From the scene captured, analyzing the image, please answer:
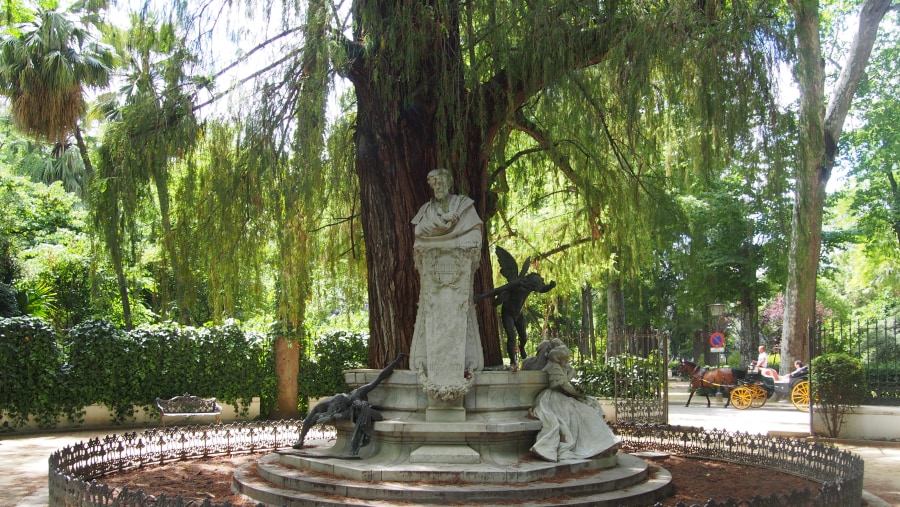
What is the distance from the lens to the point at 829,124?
19734 millimetres

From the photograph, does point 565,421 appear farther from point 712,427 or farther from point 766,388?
point 766,388

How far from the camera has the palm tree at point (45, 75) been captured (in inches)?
635

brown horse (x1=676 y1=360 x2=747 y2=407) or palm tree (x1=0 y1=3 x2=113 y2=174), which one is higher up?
palm tree (x1=0 y1=3 x2=113 y2=174)

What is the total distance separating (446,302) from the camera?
24.5ft

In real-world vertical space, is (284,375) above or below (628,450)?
above

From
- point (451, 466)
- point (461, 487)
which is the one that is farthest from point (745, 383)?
point (461, 487)

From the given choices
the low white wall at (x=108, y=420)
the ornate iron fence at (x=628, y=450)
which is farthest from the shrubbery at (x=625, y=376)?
the low white wall at (x=108, y=420)

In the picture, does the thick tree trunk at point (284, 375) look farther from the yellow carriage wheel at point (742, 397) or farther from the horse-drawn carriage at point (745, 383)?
the yellow carriage wheel at point (742, 397)

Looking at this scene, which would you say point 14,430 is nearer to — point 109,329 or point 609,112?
point 109,329

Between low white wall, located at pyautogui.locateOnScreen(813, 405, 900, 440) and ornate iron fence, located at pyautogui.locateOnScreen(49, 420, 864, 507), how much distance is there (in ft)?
15.2

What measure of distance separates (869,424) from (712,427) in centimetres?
271

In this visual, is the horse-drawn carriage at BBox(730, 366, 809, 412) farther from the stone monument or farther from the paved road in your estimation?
the stone monument

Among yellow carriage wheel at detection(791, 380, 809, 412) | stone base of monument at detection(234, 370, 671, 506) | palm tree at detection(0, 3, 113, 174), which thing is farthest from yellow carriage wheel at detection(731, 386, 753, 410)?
palm tree at detection(0, 3, 113, 174)

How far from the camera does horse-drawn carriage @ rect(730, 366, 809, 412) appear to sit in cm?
1848
